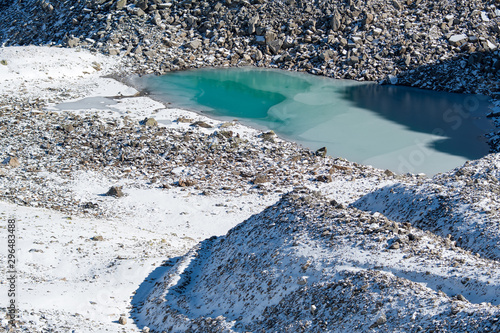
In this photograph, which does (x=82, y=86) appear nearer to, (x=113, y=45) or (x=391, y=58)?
(x=113, y=45)

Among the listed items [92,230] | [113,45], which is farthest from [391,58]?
[92,230]

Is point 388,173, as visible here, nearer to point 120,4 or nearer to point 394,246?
point 394,246

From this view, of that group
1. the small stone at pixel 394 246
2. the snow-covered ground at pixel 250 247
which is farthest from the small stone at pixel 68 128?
the small stone at pixel 394 246

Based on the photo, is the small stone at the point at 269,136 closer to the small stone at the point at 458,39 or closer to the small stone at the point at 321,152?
the small stone at the point at 321,152

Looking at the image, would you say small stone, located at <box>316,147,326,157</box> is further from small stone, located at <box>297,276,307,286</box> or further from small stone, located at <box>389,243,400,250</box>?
small stone, located at <box>297,276,307,286</box>

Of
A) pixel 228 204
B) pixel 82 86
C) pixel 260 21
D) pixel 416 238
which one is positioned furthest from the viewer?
pixel 260 21

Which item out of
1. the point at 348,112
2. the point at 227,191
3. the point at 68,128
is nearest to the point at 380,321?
the point at 227,191

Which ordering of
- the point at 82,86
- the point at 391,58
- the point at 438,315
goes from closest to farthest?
the point at 438,315
the point at 82,86
the point at 391,58

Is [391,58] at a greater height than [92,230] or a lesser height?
greater

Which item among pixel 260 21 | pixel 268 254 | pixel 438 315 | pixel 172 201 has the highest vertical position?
pixel 260 21
